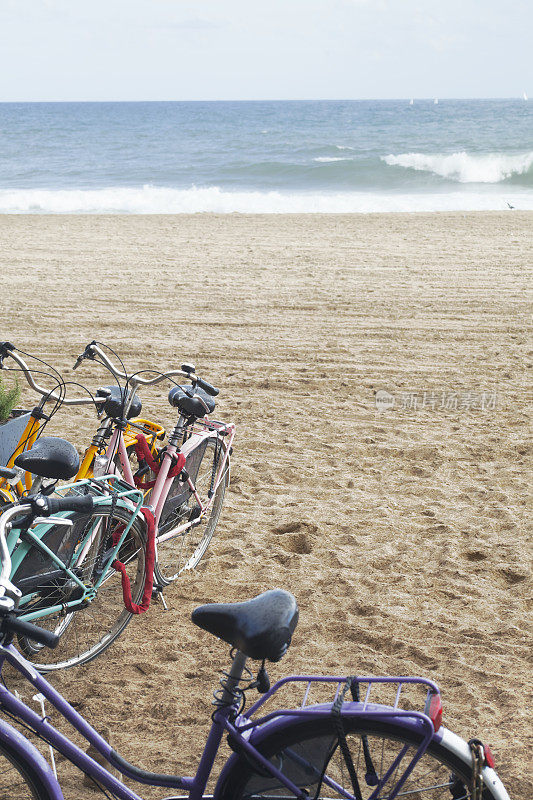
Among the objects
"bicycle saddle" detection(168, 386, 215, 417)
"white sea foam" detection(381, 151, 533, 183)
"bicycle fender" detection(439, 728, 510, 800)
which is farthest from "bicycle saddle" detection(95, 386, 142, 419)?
"white sea foam" detection(381, 151, 533, 183)

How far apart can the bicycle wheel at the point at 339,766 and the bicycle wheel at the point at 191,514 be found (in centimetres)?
158

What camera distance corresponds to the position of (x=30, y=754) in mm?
1836

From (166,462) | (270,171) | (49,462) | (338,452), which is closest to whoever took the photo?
(49,462)

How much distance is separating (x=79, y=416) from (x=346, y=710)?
4260 millimetres

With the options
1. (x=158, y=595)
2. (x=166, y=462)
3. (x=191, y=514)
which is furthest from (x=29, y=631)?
(x=191, y=514)

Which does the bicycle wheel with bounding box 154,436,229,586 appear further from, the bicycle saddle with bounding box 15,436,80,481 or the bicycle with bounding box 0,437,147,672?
the bicycle saddle with bounding box 15,436,80,481

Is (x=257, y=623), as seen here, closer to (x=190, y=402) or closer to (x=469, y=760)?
(x=469, y=760)

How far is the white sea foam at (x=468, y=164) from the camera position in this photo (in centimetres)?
2988

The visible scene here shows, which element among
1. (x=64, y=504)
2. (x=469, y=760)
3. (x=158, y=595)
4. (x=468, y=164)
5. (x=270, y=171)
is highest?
(x=468, y=164)

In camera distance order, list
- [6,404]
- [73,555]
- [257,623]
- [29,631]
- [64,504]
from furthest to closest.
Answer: [6,404] < [73,555] < [64,504] < [257,623] < [29,631]

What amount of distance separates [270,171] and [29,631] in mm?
29112

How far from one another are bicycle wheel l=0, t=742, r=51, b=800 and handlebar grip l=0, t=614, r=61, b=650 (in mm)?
269

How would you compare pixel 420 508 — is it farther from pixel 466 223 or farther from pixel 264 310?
pixel 466 223

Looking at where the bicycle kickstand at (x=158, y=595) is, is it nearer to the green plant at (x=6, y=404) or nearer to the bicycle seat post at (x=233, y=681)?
the green plant at (x=6, y=404)
